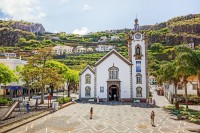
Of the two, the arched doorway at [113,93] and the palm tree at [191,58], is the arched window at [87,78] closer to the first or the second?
the arched doorway at [113,93]

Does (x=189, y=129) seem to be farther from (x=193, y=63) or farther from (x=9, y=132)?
(x=9, y=132)

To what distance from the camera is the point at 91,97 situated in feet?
160

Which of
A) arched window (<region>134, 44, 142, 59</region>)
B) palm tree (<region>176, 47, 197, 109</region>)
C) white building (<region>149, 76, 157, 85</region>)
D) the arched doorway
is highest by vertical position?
arched window (<region>134, 44, 142, 59</region>)

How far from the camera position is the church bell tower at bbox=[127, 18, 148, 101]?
46469 millimetres

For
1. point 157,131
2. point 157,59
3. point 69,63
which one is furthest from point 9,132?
point 157,59

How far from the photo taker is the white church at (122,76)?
4666cm

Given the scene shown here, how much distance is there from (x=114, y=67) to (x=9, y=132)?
105 ft

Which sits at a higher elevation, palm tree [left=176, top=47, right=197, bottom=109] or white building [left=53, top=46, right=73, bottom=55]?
white building [left=53, top=46, right=73, bottom=55]

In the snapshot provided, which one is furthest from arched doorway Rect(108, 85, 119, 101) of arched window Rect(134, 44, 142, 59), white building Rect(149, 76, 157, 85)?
white building Rect(149, 76, 157, 85)

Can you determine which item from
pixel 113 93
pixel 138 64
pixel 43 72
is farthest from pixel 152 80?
pixel 43 72

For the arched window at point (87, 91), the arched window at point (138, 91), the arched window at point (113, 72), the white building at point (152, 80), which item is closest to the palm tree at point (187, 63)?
the arched window at point (138, 91)

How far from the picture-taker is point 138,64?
47.3 m

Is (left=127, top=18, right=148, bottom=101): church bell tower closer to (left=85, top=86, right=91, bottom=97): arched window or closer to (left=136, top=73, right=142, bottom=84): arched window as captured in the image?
(left=136, top=73, right=142, bottom=84): arched window

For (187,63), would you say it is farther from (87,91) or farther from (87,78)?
(87,91)
